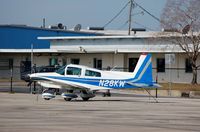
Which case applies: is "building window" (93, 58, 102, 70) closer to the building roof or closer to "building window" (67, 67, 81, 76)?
the building roof

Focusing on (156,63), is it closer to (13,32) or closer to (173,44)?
(173,44)

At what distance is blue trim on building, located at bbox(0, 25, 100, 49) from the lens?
226 ft

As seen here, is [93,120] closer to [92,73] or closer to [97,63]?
[92,73]

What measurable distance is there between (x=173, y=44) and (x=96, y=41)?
32.7 feet

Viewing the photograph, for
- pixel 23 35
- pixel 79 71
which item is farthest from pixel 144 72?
pixel 23 35

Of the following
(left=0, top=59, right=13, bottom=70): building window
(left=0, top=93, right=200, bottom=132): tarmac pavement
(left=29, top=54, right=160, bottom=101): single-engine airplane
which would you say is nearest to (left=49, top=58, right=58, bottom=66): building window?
(left=0, top=59, right=13, bottom=70): building window

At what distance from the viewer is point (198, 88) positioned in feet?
140

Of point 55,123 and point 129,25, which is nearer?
point 55,123

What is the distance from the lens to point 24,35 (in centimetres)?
6975

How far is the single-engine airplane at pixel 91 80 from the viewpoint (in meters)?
28.9

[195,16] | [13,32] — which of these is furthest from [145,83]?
[13,32]

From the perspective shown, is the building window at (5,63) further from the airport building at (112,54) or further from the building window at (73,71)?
the building window at (73,71)

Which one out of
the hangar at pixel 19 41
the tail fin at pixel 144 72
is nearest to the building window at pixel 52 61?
the hangar at pixel 19 41

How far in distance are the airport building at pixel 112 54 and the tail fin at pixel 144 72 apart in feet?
59.0
